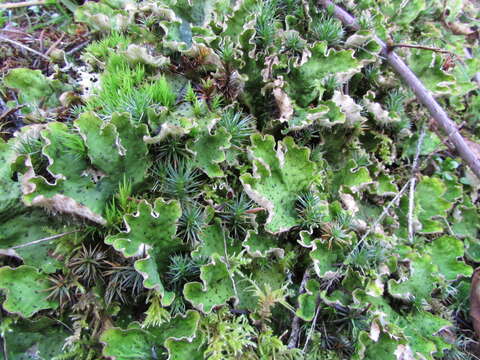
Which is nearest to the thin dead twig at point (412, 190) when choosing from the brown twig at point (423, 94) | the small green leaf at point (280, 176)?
the brown twig at point (423, 94)

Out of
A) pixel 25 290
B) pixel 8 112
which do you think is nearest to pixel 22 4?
pixel 8 112

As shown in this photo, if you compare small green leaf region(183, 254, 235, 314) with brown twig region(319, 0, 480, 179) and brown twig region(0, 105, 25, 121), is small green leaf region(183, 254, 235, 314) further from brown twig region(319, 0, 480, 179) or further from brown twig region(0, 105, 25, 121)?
brown twig region(319, 0, 480, 179)

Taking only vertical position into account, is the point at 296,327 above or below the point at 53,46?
below

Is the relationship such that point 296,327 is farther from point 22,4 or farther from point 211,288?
point 22,4

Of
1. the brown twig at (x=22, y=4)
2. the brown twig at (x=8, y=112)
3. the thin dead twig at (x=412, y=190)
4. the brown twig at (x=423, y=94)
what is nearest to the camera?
the brown twig at (x=8, y=112)

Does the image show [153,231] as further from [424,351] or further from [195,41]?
[424,351]

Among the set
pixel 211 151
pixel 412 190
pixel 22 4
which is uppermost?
pixel 22 4

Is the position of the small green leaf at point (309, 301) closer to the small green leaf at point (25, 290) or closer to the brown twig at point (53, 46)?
the small green leaf at point (25, 290)

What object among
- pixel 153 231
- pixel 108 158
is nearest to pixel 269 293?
pixel 153 231

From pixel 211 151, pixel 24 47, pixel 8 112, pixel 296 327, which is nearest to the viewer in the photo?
pixel 296 327
